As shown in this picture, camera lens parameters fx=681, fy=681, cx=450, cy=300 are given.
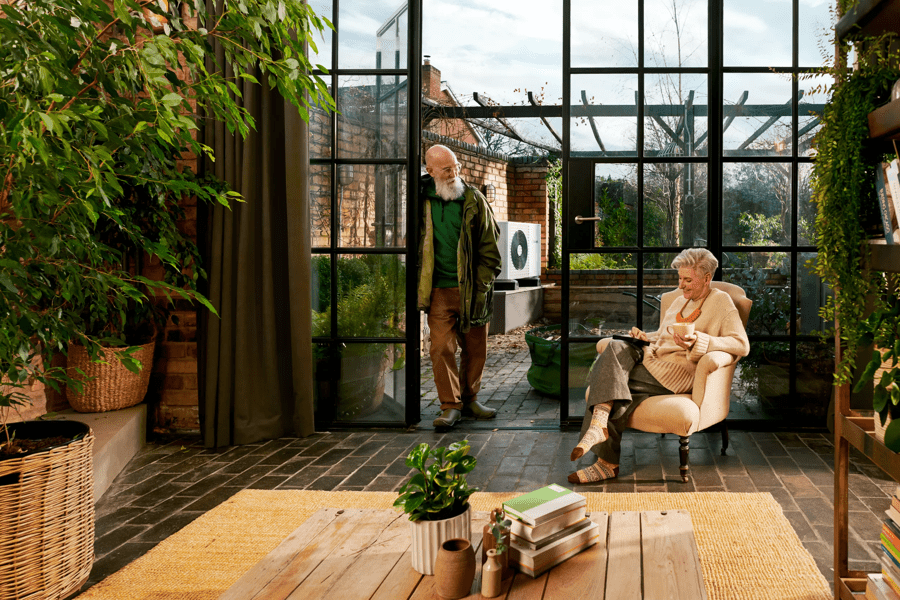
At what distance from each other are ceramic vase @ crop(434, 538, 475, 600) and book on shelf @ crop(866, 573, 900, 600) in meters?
0.99

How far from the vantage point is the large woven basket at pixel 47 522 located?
197 centimetres

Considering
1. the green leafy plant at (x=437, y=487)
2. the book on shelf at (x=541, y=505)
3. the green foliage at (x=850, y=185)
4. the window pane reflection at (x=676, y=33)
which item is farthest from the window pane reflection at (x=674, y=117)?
the green leafy plant at (x=437, y=487)

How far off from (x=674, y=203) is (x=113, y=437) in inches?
130

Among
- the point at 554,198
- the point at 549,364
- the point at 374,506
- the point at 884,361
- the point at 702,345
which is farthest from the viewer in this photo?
the point at 554,198

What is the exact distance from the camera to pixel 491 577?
4.57ft

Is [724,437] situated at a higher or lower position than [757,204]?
lower

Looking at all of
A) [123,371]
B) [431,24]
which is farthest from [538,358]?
[431,24]

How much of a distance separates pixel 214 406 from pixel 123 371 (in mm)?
514

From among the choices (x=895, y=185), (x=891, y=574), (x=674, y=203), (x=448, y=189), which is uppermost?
(x=448, y=189)

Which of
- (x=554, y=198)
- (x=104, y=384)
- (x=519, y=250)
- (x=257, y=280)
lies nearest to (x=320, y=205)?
(x=257, y=280)

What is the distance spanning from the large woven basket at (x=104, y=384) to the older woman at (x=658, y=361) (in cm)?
236

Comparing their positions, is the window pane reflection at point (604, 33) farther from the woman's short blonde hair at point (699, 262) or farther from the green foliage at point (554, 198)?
the green foliage at point (554, 198)

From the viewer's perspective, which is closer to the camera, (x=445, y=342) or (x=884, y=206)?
(x=884, y=206)

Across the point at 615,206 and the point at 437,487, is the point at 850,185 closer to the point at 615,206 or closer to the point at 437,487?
the point at 437,487
